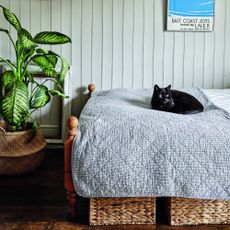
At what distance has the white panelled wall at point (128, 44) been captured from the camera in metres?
3.33

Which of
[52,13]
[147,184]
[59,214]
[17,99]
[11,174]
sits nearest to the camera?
[147,184]

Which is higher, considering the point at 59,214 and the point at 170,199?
the point at 170,199

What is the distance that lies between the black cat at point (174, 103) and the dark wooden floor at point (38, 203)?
2.61 ft

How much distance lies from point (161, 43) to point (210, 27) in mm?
495

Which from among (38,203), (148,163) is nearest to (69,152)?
(148,163)

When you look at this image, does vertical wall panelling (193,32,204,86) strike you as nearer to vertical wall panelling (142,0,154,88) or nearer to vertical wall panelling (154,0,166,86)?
vertical wall panelling (154,0,166,86)

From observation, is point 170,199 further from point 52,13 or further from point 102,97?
point 52,13

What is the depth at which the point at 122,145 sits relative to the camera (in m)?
1.84

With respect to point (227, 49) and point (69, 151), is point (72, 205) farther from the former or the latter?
point (227, 49)

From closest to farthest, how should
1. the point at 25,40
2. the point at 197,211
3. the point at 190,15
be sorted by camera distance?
the point at 197,211 < the point at 25,40 < the point at 190,15

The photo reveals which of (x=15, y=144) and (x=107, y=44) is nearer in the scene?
(x=15, y=144)

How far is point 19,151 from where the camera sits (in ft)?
8.75

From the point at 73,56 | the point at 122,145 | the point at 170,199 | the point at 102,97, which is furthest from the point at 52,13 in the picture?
the point at 170,199

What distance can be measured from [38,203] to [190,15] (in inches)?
87.5
